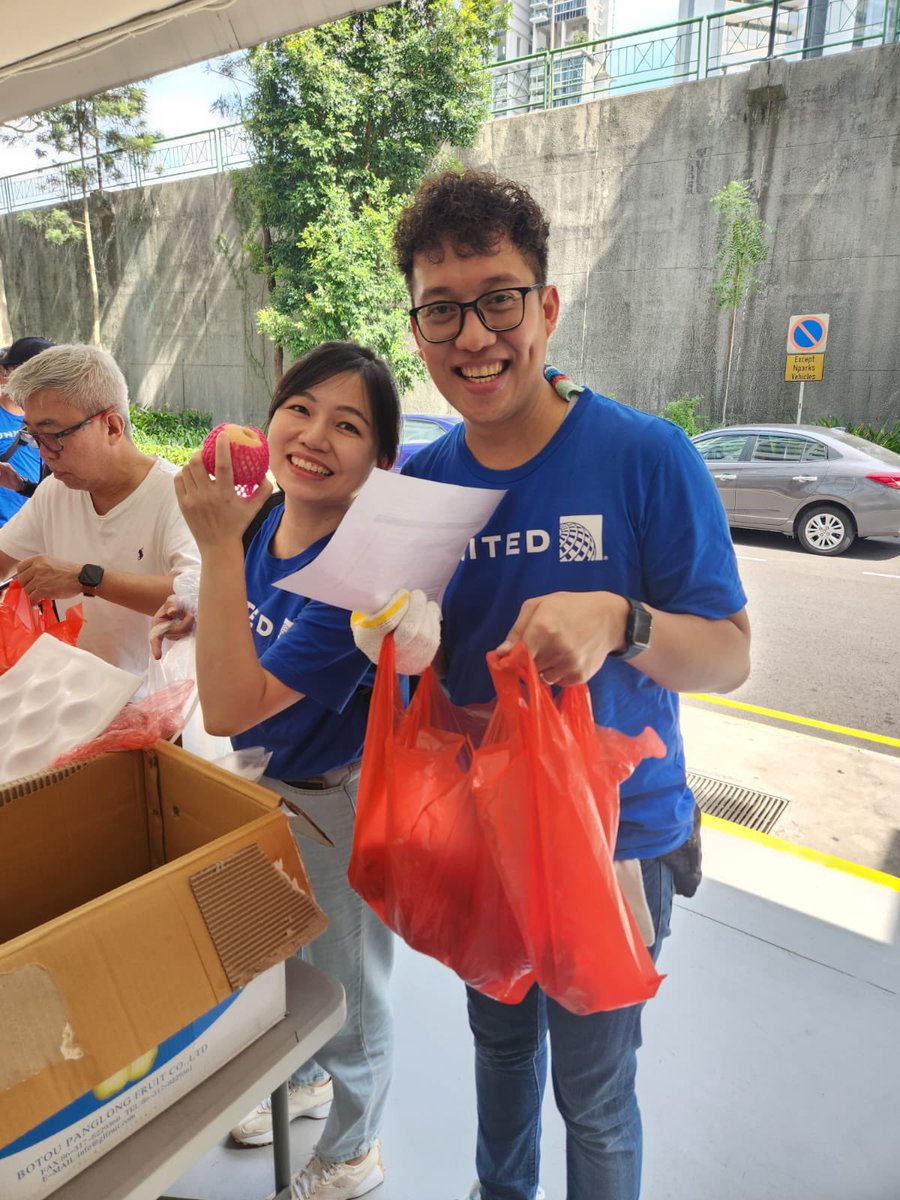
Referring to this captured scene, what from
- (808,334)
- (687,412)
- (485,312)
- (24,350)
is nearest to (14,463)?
(24,350)

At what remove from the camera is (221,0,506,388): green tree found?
9.08 meters

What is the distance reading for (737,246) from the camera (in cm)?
942

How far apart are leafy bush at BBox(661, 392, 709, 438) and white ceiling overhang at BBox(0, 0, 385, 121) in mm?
8321

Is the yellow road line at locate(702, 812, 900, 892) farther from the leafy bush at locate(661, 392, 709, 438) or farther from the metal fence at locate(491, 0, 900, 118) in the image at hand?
the metal fence at locate(491, 0, 900, 118)

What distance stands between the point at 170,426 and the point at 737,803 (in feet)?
40.9

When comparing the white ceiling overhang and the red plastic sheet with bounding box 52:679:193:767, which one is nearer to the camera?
the red plastic sheet with bounding box 52:679:193:767

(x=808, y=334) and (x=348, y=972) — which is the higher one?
(x=808, y=334)

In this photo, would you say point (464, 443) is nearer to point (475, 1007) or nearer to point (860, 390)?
point (475, 1007)

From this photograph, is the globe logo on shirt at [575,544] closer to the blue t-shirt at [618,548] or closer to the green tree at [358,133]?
the blue t-shirt at [618,548]

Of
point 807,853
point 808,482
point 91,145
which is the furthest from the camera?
point 91,145

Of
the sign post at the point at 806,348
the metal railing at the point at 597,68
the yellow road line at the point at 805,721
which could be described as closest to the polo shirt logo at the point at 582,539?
the yellow road line at the point at 805,721

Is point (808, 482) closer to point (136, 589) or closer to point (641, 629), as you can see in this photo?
point (136, 589)

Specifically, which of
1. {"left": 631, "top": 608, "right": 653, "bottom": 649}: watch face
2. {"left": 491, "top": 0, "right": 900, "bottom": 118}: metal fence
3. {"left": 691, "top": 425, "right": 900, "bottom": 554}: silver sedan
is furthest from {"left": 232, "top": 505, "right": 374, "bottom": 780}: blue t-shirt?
{"left": 491, "top": 0, "right": 900, "bottom": 118}: metal fence

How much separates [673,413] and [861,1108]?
9603 mm
